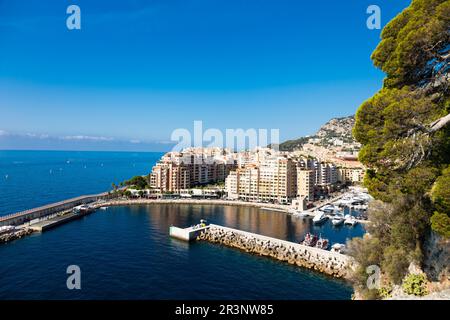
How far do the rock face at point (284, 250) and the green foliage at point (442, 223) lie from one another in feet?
41.2

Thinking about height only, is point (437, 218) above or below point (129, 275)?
above

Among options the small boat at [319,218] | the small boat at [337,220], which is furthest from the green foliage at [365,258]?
the small boat at [319,218]

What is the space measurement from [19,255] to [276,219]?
1243 inches

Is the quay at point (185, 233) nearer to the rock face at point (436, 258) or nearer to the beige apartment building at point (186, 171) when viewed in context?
the rock face at point (436, 258)

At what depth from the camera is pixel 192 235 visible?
109ft

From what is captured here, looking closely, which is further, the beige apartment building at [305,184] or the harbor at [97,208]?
→ the beige apartment building at [305,184]

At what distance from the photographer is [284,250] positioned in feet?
92.0

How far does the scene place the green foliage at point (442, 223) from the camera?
8.51m

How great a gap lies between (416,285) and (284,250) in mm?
18257

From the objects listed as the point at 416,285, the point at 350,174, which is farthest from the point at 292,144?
the point at 416,285

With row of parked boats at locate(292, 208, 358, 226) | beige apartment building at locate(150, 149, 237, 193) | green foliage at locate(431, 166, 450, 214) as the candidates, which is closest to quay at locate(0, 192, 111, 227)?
beige apartment building at locate(150, 149, 237, 193)
